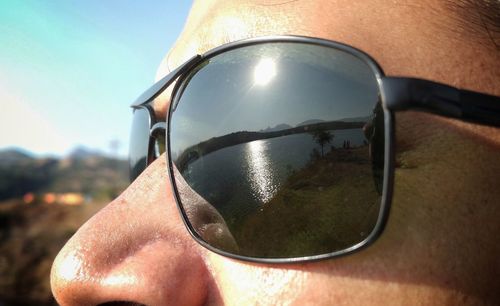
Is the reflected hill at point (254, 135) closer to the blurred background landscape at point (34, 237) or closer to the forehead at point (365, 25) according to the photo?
the forehead at point (365, 25)

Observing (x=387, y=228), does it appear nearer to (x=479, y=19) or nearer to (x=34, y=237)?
(x=479, y=19)

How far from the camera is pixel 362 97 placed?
3.34 ft

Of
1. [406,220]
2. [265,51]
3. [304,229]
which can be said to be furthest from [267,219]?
[265,51]

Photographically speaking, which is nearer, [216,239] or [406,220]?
[406,220]

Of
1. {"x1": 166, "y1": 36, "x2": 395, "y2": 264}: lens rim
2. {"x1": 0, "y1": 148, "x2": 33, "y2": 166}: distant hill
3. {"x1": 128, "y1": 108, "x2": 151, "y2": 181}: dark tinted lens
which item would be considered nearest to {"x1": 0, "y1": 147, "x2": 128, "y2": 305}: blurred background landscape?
{"x1": 128, "y1": 108, "x2": 151, "y2": 181}: dark tinted lens

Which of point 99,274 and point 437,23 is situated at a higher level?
point 437,23

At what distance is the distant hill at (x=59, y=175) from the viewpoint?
158 feet

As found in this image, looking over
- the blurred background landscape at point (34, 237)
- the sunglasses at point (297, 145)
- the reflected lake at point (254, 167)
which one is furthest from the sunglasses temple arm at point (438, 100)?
the blurred background landscape at point (34, 237)

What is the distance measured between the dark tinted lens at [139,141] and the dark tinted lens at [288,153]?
0.70m

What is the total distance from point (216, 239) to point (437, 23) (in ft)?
2.79

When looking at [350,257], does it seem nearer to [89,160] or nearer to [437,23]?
[437,23]

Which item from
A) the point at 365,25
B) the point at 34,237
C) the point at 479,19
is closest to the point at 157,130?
the point at 365,25

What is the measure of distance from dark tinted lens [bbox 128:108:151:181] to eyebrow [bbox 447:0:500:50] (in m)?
1.23

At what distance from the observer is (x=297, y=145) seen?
106cm
